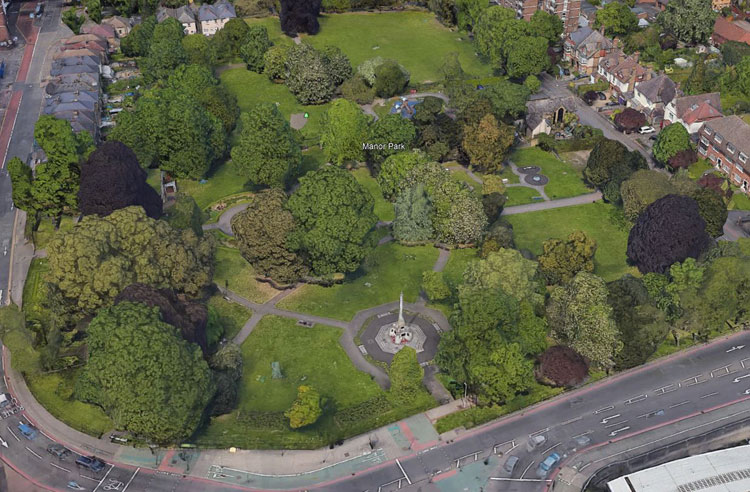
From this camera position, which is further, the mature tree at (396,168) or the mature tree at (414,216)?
the mature tree at (396,168)

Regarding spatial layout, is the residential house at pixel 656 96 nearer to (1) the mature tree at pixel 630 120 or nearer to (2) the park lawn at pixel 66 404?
(1) the mature tree at pixel 630 120

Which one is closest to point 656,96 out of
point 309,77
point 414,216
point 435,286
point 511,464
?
point 414,216

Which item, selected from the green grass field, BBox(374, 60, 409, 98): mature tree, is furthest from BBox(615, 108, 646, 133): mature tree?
the green grass field

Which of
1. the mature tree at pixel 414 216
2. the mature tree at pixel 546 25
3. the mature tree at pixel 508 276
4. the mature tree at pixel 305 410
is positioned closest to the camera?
the mature tree at pixel 305 410

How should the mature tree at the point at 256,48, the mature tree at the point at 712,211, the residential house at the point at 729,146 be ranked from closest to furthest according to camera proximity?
the mature tree at the point at 712,211
the residential house at the point at 729,146
the mature tree at the point at 256,48

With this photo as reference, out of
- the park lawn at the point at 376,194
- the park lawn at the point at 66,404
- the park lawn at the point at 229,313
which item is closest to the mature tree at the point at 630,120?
the park lawn at the point at 376,194

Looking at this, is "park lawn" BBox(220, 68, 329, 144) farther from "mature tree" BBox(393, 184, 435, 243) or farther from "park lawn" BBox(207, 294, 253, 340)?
"park lawn" BBox(207, 294, 253, 340)
